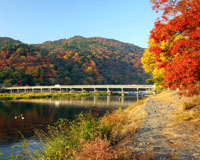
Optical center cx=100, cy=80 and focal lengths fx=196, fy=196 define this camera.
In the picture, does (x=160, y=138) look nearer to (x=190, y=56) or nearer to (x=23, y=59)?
(x=190, y=56)

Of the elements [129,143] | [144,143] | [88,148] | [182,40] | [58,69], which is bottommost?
[144,143]

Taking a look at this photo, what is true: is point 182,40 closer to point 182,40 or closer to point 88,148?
point 182,40

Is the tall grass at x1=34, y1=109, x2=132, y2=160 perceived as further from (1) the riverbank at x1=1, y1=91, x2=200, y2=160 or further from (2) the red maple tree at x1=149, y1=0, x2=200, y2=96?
(2) the red maple tree at x1=149, y1=0, x2=200, y2=96

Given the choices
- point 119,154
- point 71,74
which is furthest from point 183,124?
point 71,74

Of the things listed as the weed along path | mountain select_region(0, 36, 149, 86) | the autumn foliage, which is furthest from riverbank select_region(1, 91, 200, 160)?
mountain select_region(0, 36, 149, 86)

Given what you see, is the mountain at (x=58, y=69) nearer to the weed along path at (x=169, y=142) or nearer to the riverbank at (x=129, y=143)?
the riverbank at (x=129, y=143)

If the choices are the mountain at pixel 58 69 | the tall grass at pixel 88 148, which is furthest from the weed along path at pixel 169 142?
the mountain at pixel 58 69

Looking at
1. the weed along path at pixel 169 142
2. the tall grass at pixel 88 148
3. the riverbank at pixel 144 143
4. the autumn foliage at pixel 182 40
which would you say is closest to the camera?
the tall grass at pixel 88 148

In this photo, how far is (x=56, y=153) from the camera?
6.08 m

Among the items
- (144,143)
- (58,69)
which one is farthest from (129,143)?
(58,69)

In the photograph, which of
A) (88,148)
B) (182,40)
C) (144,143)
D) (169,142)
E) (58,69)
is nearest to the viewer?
(88,148)

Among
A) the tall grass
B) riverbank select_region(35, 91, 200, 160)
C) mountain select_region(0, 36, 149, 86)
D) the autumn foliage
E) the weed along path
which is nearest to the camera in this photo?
the tall grass

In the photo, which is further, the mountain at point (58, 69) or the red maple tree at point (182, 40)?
the mountain at point (58, 69)

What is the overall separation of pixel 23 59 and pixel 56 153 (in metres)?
129
